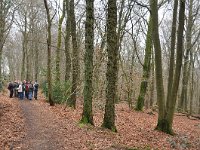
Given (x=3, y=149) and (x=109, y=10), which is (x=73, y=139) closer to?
(x=3, y=149)

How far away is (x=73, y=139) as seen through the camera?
460 inches

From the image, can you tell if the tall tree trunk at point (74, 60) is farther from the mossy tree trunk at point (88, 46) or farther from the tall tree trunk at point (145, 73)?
the tall tree trunk at point (145, 73)

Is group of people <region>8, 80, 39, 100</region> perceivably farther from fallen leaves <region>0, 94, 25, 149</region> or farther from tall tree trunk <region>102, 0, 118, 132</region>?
tall tree trunk <region>102, 0, 118, 132</region>

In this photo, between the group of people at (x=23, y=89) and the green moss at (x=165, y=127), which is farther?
the group of people at (x=23, y=89)

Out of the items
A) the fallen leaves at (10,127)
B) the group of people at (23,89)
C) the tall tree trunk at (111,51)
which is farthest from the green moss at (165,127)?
the group of people at (23,89)

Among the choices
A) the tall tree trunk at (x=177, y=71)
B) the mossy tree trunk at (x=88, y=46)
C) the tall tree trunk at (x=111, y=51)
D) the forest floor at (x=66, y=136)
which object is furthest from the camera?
the tall tree trunk at (x=177, y=71)

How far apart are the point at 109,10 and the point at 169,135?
715 cm

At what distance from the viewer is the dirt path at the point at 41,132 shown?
35.4ft

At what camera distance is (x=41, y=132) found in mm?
12977

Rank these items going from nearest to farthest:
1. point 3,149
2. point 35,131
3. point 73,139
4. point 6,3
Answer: point 3,149 → point 73,139 → point 35,131 → point 6,3

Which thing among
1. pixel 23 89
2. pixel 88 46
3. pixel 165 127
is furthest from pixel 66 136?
pixel 23 89

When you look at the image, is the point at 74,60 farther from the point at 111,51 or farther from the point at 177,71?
the point at 177,71

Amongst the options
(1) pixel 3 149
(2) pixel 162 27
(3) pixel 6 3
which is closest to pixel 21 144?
(1) pixel 3 149

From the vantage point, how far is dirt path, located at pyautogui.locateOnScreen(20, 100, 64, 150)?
10.8 m
